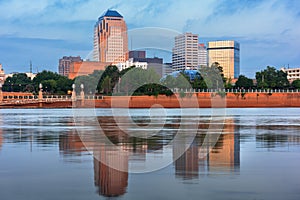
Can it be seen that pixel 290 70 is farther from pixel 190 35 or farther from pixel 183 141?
pixel 183 141

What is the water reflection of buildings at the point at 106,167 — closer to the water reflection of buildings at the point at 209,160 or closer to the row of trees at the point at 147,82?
the water reflection of buildings at the point at 209,160

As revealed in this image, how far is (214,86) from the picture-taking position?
114 metres

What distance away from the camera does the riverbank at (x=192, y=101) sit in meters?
92.4

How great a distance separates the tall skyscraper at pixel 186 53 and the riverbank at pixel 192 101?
15.8 meters

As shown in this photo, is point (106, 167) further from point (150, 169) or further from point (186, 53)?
point (186, 53)

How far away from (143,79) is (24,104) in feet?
83.0

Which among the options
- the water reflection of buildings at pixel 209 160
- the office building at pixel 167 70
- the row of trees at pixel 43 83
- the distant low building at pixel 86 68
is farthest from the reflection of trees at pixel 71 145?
the distant low building at pixel 86 68

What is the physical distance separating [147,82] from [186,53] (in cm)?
2833

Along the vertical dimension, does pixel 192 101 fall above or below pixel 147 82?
below

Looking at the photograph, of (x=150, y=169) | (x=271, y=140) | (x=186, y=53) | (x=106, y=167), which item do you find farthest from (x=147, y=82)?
(x=150, y=169)

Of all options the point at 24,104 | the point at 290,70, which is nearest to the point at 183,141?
the point at 24,104

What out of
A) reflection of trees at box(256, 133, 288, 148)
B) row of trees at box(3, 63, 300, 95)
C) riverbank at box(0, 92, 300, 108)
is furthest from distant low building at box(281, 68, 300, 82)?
reflection of trees at box(256, 133, 288, 148)

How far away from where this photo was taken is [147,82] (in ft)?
331

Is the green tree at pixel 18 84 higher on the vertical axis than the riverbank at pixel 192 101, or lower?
higher
